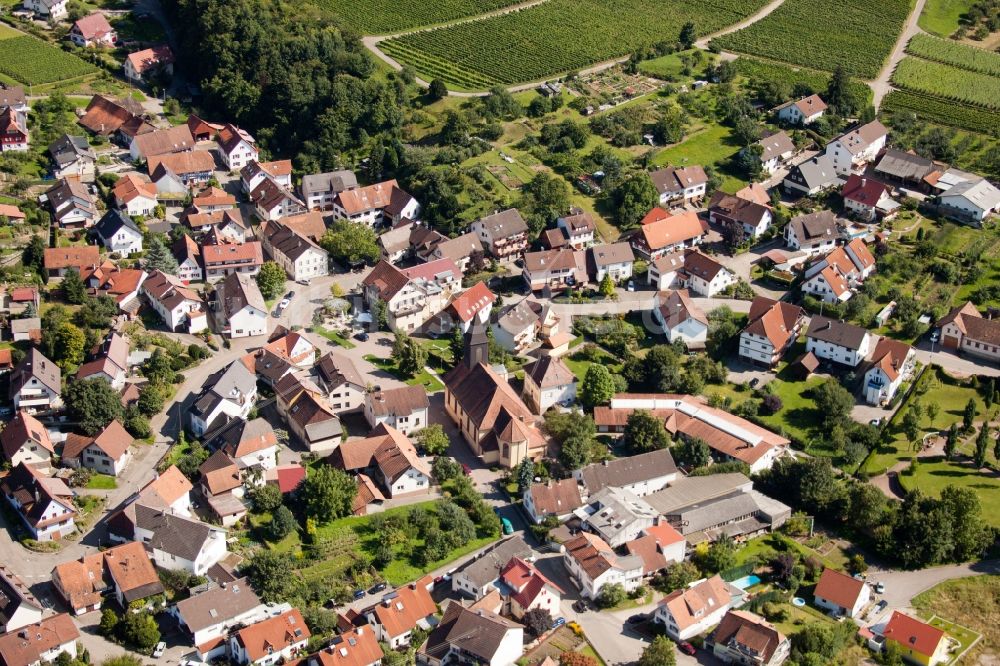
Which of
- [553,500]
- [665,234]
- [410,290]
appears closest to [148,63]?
[410,290]

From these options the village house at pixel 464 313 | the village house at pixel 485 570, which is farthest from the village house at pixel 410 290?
the village house at pixel 485 570

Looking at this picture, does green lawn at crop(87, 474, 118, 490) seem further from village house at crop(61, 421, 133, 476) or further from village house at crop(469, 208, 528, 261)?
village house at crop(469, 208, 528, 261)

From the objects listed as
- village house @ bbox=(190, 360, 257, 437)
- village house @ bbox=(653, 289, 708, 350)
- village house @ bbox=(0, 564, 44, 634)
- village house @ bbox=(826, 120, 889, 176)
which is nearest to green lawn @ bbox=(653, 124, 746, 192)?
village house @ bbox=(826, 120, 889, 176)

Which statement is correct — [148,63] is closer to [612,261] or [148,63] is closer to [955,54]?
[612,261]

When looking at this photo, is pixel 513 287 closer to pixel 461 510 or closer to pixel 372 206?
pixel 372 206

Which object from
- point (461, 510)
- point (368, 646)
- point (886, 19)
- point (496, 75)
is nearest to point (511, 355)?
point (461, 510)

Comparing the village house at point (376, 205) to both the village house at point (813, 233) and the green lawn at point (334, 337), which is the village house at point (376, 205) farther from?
the village house at point (813, 233)
